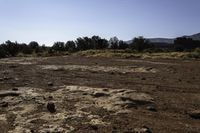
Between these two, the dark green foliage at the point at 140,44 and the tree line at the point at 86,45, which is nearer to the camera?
the dark green foliage at the point at 140,44

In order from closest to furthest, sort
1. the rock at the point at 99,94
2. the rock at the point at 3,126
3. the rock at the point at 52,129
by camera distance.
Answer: the rock at the point at 52,129 < the rock at the point at 3,126 < the rock at the point at 99,94

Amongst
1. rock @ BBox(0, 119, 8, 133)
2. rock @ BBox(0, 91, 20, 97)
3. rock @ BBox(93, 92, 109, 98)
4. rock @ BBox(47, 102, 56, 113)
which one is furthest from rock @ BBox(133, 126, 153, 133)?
rock @ BBox(0, 91, 20, 97)

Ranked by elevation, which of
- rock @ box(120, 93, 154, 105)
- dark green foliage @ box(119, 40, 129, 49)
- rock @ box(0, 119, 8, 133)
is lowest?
dark green foliage @ box(119, 40, 129, 49)

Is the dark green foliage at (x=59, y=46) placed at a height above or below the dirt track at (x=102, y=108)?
below

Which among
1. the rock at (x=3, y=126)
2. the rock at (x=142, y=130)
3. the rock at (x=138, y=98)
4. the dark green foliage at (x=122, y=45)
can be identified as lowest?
the dark green foliage at (x=122, y=45)

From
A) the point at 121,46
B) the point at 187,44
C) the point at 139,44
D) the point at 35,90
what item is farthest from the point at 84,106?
the point at 187,44

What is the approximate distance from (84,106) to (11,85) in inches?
248

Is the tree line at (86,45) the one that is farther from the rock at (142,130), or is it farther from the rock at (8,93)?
the rock at (142,130)

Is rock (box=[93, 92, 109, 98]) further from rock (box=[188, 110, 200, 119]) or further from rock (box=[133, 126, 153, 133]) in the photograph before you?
rock (box=[133, 126, 153, 133])

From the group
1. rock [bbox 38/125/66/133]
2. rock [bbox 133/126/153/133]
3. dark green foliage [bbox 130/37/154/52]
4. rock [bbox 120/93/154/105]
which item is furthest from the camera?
dark green foliage [bbox 130/37/154/52]

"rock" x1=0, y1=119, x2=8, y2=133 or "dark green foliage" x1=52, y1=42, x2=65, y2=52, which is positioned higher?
"rock" x1=0, y1=119, x2=8, y2=133

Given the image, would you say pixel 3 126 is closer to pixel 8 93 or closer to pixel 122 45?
pixel 8 93

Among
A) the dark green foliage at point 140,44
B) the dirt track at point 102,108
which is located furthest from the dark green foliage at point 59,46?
the dirt track at point 102,108

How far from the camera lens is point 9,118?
1082 centimetres
